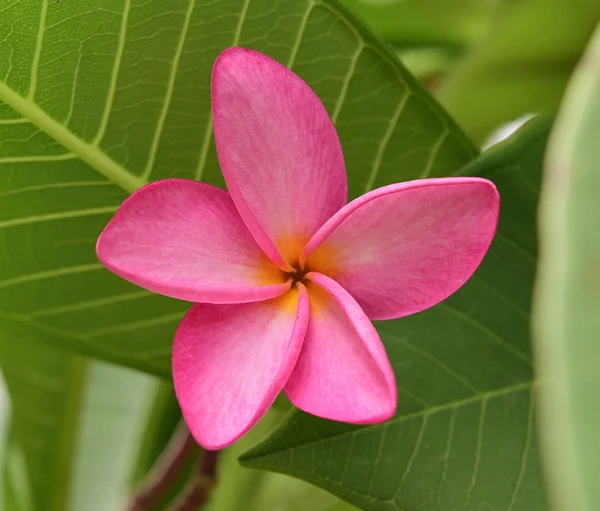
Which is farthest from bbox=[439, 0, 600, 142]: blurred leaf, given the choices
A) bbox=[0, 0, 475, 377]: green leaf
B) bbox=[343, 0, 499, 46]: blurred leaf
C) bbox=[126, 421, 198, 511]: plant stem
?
bbox=[126, 421, 198, 511]: plant stem

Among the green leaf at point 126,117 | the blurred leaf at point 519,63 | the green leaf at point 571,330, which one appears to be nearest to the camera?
the green leaf at point 571,330

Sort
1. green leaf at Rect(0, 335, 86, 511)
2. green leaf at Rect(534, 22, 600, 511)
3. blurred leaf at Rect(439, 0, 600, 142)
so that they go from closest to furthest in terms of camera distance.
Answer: green leaf at Rect(534, 22, 600, 511)
blurred leaf at Rect(439, 0, 600, 142)
green leaf at Rect(0, 335, 86, 511)

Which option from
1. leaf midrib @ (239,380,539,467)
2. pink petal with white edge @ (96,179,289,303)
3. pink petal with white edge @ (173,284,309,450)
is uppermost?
pink petal with white edge @ (96,179,289,303)

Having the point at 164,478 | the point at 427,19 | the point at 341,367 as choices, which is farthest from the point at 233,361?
the point at 427,19

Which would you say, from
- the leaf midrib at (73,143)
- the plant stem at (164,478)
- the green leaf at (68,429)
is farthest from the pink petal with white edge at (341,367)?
the green leaf at (68,429)

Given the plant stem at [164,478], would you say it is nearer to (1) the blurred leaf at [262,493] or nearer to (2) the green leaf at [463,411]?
(1) the blurred leaf at [262,493]

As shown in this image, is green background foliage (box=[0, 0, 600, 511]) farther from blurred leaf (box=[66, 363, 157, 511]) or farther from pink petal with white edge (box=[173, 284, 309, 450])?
blurred leaf (box=[66, 363, 157, 511])

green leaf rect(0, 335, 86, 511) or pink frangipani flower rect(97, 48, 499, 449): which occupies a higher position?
pink frangipani flower rect(97, 48, 499, 449)

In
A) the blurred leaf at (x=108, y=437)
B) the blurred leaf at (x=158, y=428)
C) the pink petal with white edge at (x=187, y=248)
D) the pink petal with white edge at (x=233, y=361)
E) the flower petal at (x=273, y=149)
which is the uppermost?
the flower petal at (x=273, y=149)
